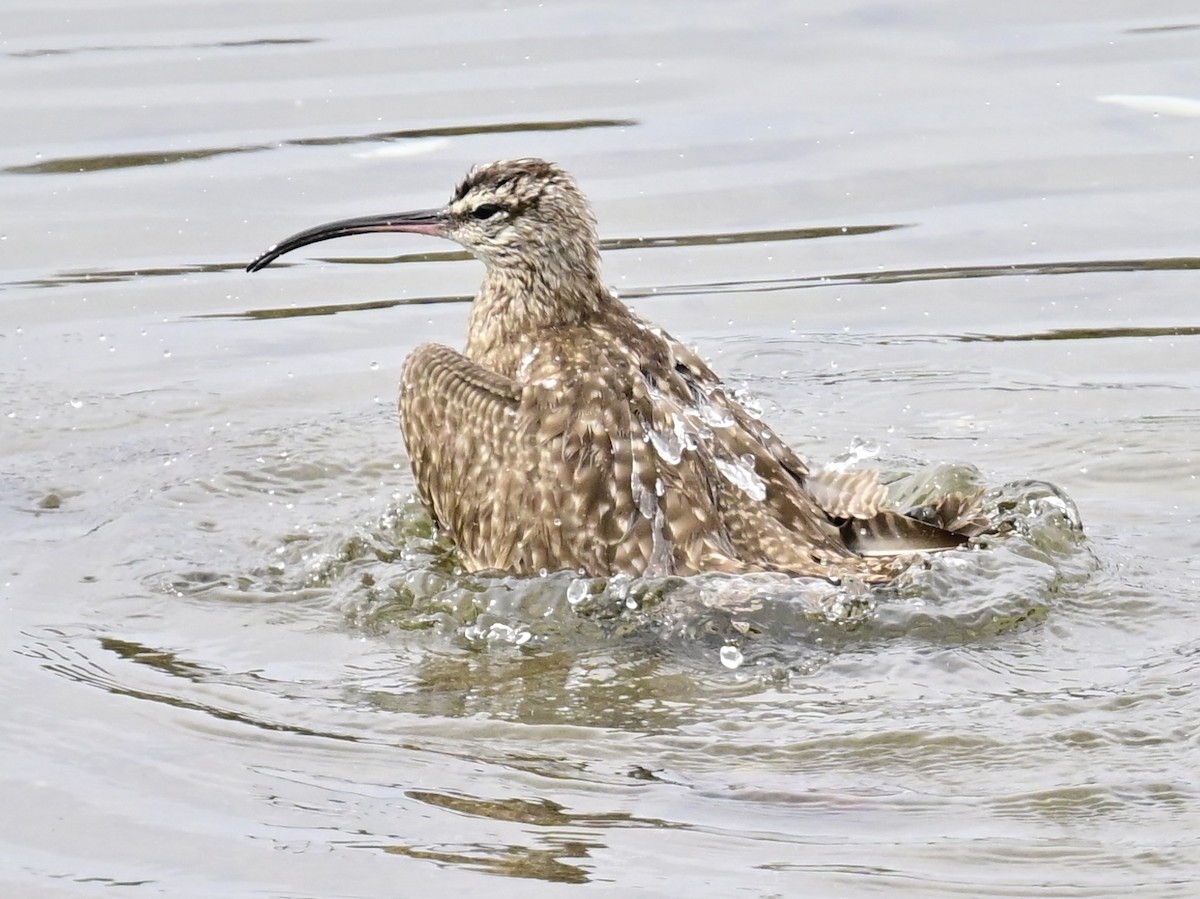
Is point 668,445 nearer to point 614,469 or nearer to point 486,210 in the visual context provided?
point 614,469

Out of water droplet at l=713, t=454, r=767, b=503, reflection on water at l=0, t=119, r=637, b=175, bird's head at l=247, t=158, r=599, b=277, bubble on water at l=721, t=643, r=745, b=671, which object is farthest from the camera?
reflection on water at l=0, t=119, r=637, b=175

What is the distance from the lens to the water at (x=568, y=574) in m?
5.96

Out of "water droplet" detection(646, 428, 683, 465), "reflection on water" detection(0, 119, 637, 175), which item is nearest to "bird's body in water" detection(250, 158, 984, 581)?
"water droplet" detection(646, 428, 683, 465)

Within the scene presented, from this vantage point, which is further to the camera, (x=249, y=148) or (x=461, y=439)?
(x=249, y=148)

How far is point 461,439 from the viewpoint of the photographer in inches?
313

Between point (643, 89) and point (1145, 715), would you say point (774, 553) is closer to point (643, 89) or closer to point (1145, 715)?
point (1145, 715)

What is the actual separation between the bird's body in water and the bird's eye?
0.15 metres

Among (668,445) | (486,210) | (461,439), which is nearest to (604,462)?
(668,445)

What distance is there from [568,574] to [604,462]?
1.38ft

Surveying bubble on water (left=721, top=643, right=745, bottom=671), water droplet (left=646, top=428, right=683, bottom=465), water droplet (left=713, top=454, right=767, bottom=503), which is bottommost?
bubble on water (left=721, top=643, right=745, bottom=671)

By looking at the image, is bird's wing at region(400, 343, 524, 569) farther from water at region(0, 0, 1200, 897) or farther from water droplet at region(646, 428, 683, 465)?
water droplet at region(646, 428, 683, 465)

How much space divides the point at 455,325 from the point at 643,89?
10.0 ft

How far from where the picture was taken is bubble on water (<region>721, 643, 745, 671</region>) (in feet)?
23.3

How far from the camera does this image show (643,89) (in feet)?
43.7
